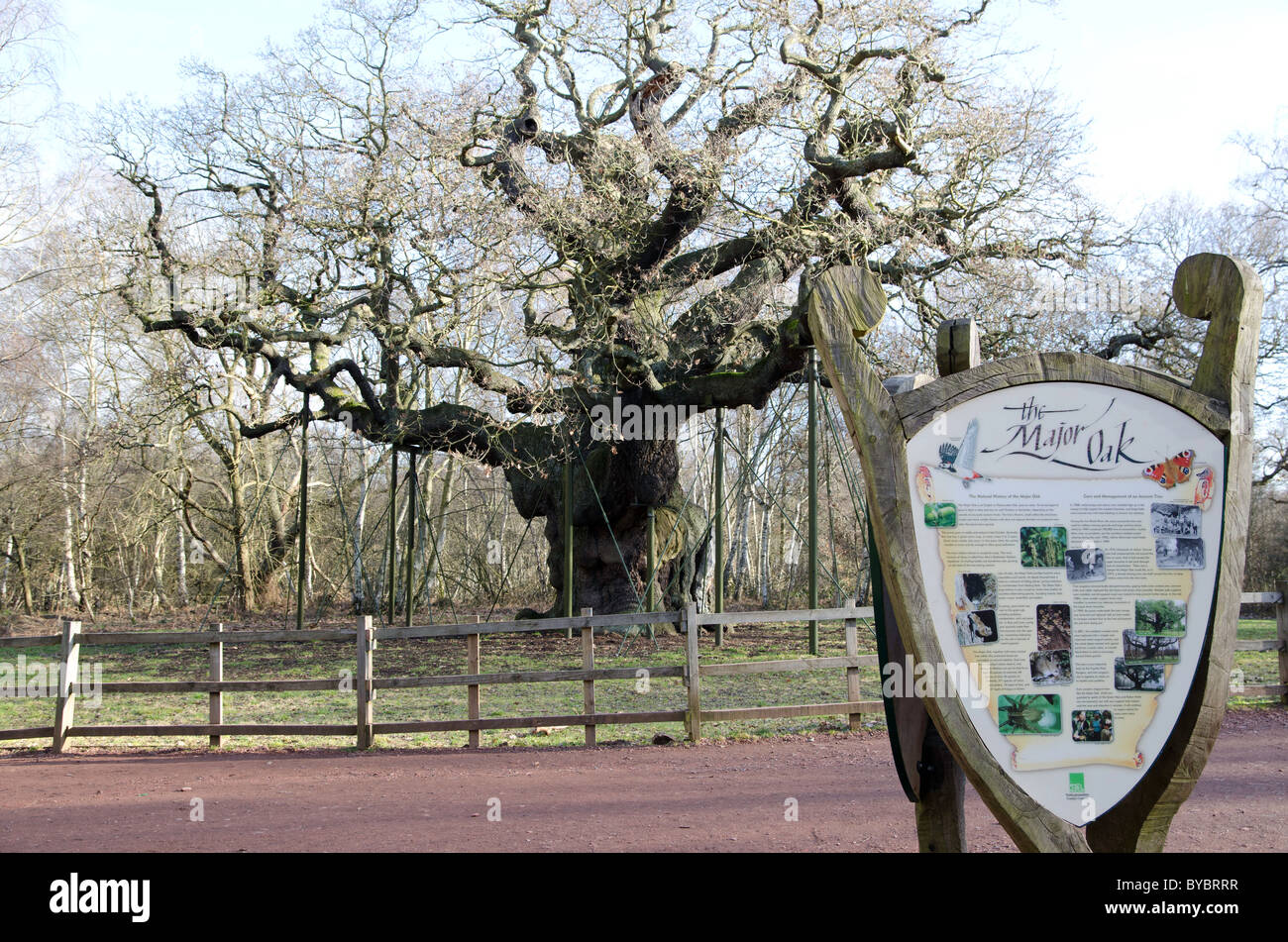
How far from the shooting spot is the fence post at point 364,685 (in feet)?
32.0

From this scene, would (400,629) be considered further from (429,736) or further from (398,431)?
(398,431)

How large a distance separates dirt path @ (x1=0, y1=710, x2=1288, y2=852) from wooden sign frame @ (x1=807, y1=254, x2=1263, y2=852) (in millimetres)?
2606

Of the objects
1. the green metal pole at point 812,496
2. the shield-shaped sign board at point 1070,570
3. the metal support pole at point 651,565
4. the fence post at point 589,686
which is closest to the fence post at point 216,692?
the fence post at point 589,686

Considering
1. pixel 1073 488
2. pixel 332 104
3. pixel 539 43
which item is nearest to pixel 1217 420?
pixel 1073 488

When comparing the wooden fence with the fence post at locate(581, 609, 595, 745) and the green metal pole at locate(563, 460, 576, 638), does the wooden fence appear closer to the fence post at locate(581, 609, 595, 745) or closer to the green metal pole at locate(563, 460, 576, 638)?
the fence post at locate(581, 609, 595, 745)

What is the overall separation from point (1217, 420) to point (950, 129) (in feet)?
34.7

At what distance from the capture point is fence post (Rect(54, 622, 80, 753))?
988cm

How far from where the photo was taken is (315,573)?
98.9 ft

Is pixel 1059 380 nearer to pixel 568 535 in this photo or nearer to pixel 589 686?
pixel 589 686

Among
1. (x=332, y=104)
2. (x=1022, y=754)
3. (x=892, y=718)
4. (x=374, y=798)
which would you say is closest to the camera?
(x=1022, y=754)

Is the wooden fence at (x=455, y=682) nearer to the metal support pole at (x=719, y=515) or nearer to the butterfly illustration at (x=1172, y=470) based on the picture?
the metal support pole at (x=719, y=515)

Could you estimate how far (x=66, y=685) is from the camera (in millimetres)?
9859

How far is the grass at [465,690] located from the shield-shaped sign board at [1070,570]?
23.0 feet

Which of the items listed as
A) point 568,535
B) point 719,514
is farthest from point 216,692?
point 719,514
